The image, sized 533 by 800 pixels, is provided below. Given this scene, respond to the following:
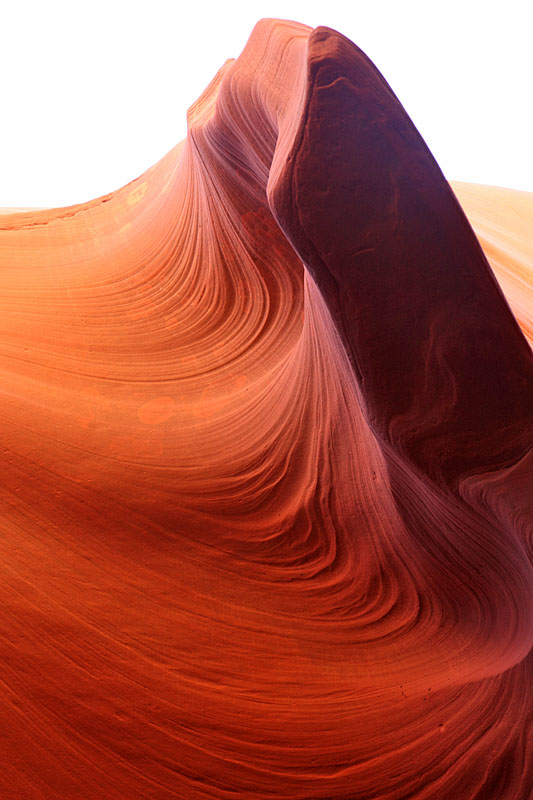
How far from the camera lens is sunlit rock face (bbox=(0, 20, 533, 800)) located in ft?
2.09

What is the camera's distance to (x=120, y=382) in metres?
0.97

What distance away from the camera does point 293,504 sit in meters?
0.84

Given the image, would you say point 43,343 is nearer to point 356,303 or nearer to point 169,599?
point 169,599

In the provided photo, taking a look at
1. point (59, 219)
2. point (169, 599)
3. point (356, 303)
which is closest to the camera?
point (356, 303)

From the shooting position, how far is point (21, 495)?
0.81 m

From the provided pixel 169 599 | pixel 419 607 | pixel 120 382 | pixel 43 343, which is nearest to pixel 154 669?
pixel 169 599

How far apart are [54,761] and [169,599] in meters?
0.19

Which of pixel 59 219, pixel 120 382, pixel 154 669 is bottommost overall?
pixel 154 669

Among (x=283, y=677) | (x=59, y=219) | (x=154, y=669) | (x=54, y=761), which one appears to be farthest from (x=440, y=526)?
(x=59, y=219)

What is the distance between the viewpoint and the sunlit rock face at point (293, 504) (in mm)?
636

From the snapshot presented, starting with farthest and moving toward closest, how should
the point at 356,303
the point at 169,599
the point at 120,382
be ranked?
the point at 120,382 → the point at 169,599 → the point at 356,303

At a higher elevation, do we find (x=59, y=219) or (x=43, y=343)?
(x=59, y=219)

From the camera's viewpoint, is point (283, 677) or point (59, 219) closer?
point (283, 677)

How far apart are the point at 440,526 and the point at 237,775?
0.35 meters
